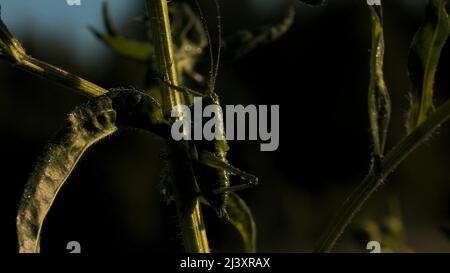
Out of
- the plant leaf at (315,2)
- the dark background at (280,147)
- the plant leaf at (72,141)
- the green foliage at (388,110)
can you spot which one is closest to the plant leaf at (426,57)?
the green foliage at (388,110)

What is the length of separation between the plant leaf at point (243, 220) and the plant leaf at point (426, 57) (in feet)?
1.09

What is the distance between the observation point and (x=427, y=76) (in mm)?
1583

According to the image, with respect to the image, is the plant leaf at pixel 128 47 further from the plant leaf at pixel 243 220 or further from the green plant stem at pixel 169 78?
the green plant stem at pixel 169 78

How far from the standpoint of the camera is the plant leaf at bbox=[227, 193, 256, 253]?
1.62m

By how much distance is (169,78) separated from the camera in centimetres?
130

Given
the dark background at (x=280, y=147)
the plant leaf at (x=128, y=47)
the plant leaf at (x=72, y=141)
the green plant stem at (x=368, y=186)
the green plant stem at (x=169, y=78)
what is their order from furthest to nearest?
the dark background at (x=280, y=147) < the plant leaf at (x=128, y=47) < the green plant stem at (x=368, y=186) < the green plant stem at (x=169, y=78) < the plant leaf at (x=72, y=141)

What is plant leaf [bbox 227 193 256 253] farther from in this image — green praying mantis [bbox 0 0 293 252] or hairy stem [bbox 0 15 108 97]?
hairy stem [bbox 0 15 108 97]

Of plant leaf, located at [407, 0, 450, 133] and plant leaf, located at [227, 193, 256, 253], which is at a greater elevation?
plant leaf, located at [407, 0, 450, 133]

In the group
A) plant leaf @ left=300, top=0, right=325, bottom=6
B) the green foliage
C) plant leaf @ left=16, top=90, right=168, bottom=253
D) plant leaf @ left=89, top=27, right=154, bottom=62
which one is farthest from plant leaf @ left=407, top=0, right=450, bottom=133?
plant leaf @ left=89, top=27, right=154, bottom=62

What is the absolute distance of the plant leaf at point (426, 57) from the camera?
1.54 metres

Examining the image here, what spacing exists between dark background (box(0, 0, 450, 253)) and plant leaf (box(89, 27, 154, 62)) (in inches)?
579

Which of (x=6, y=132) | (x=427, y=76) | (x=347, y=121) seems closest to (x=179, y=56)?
(x=427, y=76)

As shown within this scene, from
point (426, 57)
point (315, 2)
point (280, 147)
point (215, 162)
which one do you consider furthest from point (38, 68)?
point (280, 147)
